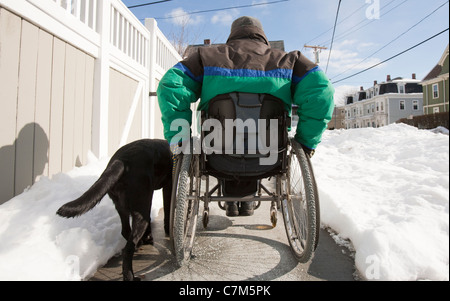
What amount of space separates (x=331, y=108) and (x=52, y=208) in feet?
6.51

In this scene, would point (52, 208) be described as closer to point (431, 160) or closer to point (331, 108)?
point (331, 108)

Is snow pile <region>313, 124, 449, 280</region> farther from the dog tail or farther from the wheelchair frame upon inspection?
the dog tail

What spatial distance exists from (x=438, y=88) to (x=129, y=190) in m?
1.63

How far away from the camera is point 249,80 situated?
63.7 inches

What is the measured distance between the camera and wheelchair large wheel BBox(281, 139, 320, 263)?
1.60 meters

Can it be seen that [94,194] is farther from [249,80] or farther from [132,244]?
[249,80]

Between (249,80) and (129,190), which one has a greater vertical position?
(249,80)

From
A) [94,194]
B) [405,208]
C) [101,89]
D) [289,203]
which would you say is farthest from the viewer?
[101,89]

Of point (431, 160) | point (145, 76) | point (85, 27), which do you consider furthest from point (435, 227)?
point (145, 76)

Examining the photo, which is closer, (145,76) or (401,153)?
(401,153)

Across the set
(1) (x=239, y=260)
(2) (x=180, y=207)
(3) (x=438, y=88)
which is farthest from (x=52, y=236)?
(3) (x=438, y=88)

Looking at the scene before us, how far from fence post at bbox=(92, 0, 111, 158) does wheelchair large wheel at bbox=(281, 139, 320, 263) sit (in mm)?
2267

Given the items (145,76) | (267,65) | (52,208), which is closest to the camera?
(267,65)

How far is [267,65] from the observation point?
64.4 inches
